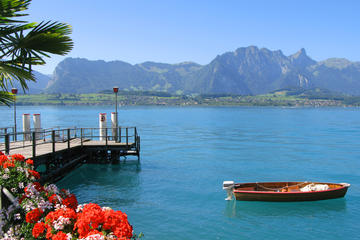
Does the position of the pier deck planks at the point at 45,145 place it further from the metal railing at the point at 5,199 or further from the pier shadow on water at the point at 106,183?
the metal railing at the point at 5,199

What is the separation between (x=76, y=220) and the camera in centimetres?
637

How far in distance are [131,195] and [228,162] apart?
18.4m

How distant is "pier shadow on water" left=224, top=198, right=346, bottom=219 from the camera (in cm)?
2136

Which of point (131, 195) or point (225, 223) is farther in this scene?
point (131, 195)

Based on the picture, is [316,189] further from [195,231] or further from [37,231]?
[37,231]

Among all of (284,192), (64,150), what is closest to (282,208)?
(284,192)

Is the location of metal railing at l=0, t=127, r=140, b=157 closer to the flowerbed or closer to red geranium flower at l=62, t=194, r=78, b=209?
the flowerbed

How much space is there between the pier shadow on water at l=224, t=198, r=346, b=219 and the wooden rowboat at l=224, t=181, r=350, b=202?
339 mm

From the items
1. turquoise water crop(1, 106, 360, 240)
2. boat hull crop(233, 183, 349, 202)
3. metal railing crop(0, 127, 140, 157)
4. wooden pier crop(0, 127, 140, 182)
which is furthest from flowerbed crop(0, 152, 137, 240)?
boat hull crop(233, 183, 349, 202)

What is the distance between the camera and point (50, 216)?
6.41 metres

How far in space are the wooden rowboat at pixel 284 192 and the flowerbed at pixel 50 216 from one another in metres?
16.6

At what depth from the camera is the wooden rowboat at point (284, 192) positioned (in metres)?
23.0

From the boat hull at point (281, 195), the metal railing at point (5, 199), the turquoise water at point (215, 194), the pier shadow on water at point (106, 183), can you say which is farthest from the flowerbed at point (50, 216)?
the boat hull at point (281, 195)

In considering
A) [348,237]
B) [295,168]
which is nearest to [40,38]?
[348,237]
